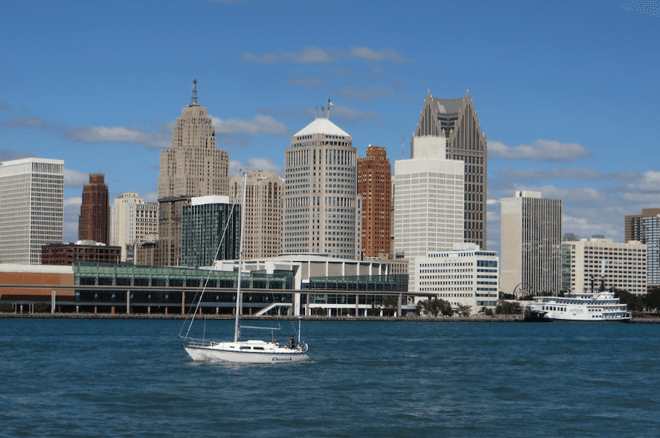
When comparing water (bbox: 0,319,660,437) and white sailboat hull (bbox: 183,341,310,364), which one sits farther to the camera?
white sailboat hull (bbox: 183,341,310,364)

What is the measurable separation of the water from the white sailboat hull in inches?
44.7

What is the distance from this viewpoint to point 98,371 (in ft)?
295

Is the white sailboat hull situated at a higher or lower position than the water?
higher

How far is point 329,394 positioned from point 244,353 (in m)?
20.0

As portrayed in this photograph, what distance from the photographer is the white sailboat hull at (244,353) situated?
9444cm

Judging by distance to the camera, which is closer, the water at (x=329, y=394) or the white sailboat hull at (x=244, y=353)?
the water at (x=329, y=394)

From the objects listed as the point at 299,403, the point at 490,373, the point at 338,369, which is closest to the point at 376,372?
the point at 338,369

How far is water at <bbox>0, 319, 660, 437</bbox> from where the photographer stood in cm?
6203

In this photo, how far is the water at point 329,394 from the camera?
2442 inches

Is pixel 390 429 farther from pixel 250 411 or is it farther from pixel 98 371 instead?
pixel 98 371

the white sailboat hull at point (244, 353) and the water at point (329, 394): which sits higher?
the white sailboat hull at point (244, 353)

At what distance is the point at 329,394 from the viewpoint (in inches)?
2992

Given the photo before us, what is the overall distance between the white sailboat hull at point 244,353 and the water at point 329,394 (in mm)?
1136

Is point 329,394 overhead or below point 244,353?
below
